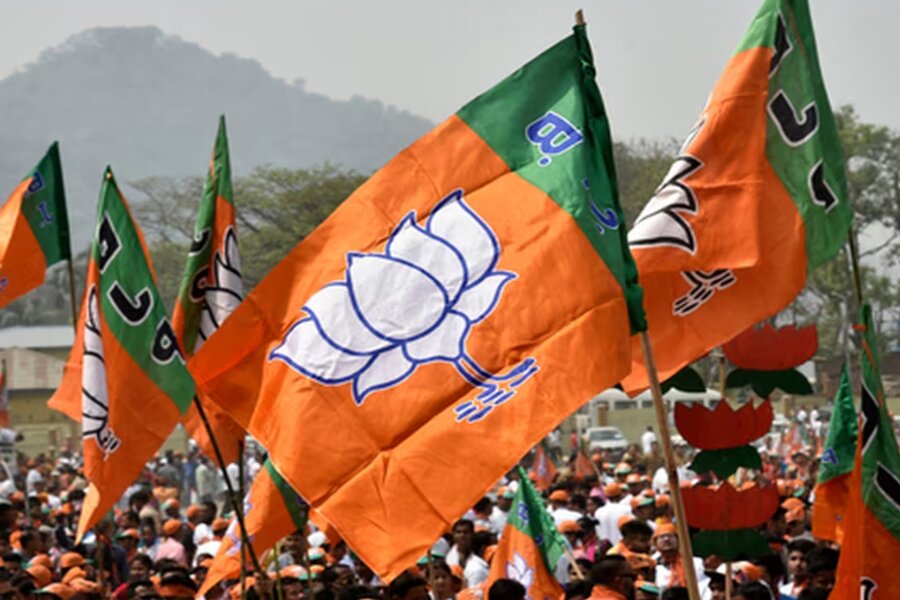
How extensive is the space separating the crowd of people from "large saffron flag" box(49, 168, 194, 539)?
78 centimetres

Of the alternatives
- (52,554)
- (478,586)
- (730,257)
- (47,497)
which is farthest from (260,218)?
(730,257)

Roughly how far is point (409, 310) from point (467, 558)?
22.8ft

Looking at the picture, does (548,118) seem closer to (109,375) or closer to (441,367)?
(441,367)

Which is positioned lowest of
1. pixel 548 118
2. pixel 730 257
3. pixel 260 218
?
pixel 730 257

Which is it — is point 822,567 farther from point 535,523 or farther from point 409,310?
point 409,310

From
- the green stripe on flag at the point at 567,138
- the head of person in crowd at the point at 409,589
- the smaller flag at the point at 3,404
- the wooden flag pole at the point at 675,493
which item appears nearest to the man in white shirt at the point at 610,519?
the head of person in crowd at the point at 409,589

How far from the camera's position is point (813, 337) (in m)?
7.68

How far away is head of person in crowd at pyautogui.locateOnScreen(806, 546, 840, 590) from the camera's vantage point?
9.21 metres

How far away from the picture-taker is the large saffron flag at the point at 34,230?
10812mm

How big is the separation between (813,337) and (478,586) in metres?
4.08

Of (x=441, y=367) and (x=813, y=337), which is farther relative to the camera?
(x=813, y=337)

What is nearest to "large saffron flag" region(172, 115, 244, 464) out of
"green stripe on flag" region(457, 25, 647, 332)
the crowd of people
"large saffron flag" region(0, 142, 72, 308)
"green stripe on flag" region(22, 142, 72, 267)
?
the crowd of people

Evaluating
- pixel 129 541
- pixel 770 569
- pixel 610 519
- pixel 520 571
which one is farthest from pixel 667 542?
pixel 129 541

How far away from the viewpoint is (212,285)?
937cm
